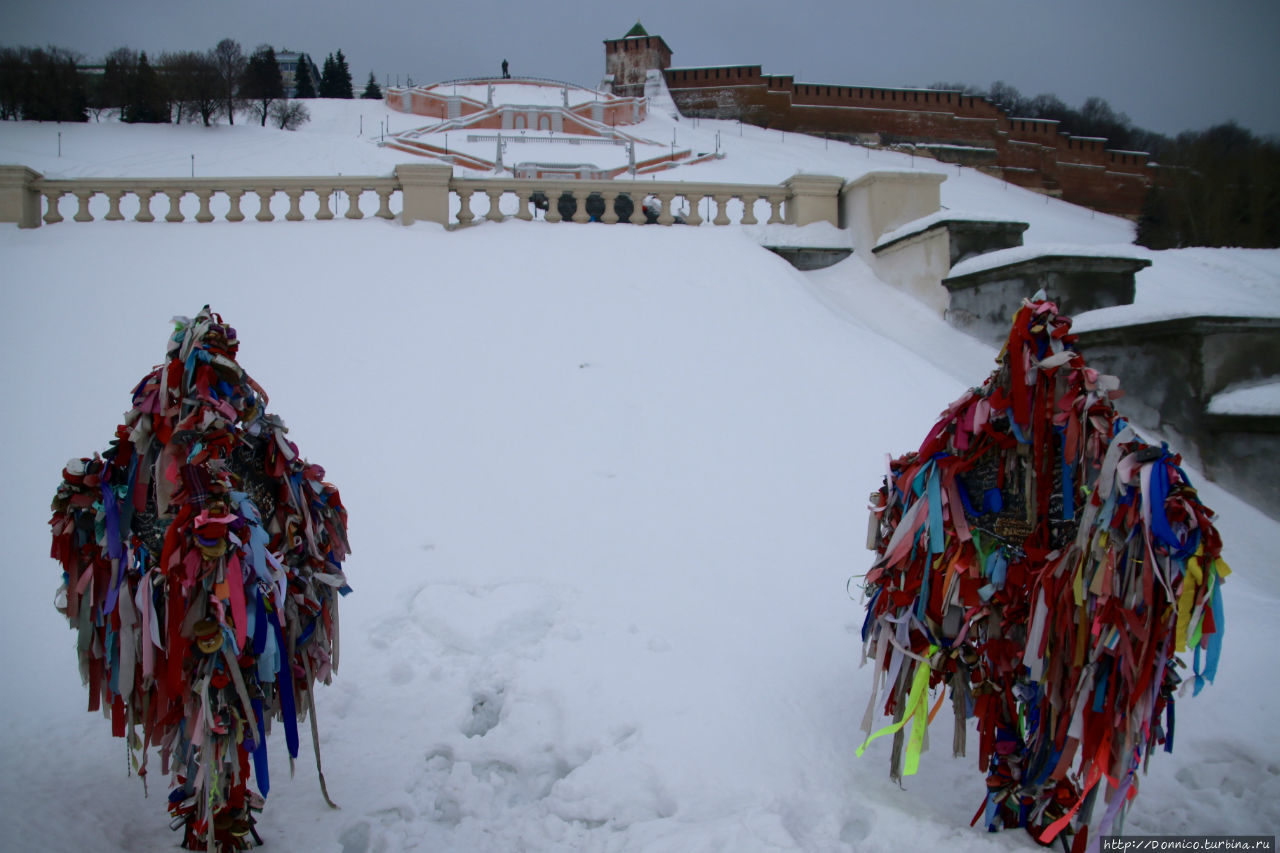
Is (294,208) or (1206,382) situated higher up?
(294,208)

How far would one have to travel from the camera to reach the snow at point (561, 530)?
340cm

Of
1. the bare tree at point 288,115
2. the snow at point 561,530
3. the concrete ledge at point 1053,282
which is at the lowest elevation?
→ the snow at point 561,530

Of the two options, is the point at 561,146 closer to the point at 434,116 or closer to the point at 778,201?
the point at 434,116

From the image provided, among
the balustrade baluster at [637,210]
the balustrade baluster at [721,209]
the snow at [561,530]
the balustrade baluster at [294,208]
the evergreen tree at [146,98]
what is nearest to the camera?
the snow at [561,530]

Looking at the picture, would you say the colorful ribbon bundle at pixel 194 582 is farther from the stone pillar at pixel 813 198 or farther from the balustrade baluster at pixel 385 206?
the stone pillar at pixel 813 198

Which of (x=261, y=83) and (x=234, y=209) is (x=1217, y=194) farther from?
(x=261, y=83)

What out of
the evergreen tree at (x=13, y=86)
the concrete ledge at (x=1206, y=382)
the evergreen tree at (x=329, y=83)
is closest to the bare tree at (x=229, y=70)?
the evergreen tree at (x=13, y=86)

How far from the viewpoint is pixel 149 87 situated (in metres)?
38.1

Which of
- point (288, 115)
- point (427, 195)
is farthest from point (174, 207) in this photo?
point (288, 115)

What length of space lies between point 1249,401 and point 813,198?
621 centimetres

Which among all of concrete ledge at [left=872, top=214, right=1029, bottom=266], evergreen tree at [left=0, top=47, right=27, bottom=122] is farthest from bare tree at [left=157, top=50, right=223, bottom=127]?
concrete ledge at [left=872, top=214, right=1029, bottom=266]

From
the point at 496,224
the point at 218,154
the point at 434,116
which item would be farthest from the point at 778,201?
the point at 434,116

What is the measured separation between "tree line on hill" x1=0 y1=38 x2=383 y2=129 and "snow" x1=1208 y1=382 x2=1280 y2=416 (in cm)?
3016

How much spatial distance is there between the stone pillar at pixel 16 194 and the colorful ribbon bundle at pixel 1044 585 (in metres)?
11.7
